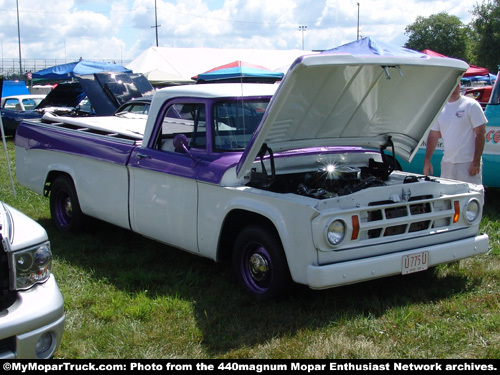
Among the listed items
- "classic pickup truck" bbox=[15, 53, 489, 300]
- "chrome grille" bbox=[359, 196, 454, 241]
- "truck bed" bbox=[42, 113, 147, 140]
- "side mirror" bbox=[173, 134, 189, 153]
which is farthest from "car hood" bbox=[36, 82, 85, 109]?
"chrome grille" bbox=[359, 196, 454, 241]

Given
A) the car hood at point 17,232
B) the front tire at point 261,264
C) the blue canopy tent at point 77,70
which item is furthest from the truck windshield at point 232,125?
the blue canopy tent at point 77,70

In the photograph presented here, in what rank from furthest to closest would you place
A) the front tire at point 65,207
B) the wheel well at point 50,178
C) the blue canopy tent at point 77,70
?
the blue canopy tent at point 77,70, the wheel well at point 50,178, the front tire at point 65,207

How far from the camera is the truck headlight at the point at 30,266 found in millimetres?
3252

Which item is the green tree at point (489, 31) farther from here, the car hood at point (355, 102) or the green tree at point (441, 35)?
the car hood at point (355, 102)

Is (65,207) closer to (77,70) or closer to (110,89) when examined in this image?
(110,89)

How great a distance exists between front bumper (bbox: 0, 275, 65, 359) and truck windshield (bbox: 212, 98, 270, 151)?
2.16 m

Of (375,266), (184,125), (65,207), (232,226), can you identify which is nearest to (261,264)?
(232,226)

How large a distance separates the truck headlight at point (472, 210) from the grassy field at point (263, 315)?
0.59 metres

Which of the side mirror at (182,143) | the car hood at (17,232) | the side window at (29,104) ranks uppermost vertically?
the side window at (29,104)

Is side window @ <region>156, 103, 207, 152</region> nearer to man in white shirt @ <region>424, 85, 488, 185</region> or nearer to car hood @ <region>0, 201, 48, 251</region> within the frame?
car hood @ <region>0, 201, 48, 251</region>

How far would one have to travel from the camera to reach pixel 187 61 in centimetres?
2708

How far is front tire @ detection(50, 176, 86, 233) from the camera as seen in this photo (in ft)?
21.6
